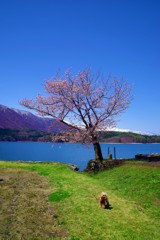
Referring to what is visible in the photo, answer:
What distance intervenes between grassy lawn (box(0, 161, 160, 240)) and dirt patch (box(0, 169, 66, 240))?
0.39ft

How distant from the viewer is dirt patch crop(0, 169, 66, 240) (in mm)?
12695

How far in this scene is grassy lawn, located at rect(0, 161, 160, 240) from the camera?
13.2 meters

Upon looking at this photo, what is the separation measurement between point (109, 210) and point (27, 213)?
499 cm

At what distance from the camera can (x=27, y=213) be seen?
15.6 meters

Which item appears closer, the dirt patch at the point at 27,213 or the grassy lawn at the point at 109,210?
the dirt patch at the point at 27,213

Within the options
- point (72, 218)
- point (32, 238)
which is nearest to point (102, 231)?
point (72, 218)

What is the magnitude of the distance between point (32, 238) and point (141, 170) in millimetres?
16947

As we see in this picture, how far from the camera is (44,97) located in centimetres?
4303

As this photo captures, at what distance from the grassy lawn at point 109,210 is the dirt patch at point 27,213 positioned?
4.6 inches

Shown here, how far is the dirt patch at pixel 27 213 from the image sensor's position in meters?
12.7

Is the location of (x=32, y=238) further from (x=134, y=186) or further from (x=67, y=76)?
(x=67, y=76)

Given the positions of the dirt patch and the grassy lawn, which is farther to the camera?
the grassy lawn

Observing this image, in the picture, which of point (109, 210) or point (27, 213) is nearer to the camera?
point (27, 213)

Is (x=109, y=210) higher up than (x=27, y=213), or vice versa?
(x=109, y=210)
